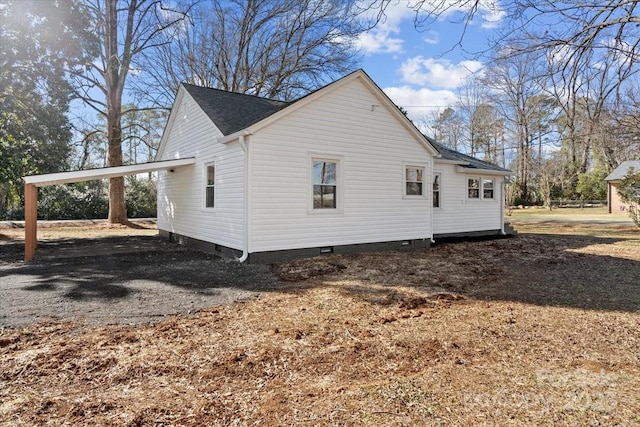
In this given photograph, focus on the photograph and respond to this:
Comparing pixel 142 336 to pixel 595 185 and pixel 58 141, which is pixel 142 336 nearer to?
pixel 58 141

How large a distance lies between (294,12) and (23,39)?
41.1 ft

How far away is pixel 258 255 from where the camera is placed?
8.46 metres

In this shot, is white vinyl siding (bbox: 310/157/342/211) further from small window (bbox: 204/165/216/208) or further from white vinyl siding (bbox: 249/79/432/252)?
small window (bbox: 204/165/216/208)

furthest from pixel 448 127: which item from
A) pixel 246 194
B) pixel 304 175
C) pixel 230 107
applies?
pixel 246 194

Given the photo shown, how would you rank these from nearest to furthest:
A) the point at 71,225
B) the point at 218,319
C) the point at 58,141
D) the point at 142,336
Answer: the point at 142,336
the point at 218,319
the point at 58,141
the point at 71,225

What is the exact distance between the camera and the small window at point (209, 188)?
1035cm

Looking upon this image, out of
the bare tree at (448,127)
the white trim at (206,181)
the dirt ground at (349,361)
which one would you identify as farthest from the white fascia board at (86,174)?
the bare tree at (448,127)

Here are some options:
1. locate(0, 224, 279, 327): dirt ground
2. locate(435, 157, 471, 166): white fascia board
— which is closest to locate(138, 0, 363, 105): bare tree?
locate(435, 157, 471, 166): white fascia board

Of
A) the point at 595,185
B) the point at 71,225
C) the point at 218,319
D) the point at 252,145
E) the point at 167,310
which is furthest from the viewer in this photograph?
the point at 595,185

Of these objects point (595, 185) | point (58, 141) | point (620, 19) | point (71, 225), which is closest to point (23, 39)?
point (58, 141)

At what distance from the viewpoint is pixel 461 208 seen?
13750mm

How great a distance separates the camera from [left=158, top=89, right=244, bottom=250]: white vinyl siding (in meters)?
8.90

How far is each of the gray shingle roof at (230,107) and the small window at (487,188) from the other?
28.8ft

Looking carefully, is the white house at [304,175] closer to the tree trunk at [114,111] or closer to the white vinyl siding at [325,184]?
the white vinyl siding at [325,184]
